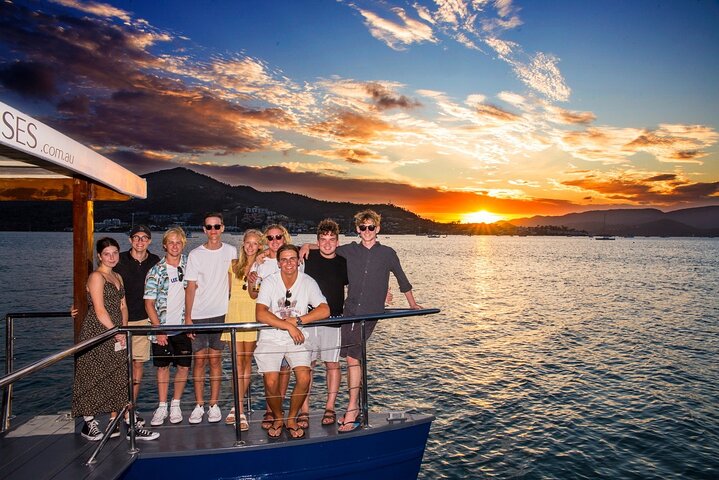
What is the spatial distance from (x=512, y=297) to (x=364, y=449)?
120 ft

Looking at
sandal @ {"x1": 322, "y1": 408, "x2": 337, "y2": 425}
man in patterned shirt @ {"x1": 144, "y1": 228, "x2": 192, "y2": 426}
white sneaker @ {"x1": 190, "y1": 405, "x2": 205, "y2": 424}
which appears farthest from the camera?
man in patterned shirt @ {"x1": 144, "y1": 228, "x2": 192, "y2": 426}

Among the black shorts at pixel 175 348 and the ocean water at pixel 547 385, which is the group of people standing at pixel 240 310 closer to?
the black shorts at pixel 175 348

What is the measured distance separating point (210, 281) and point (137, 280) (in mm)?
796

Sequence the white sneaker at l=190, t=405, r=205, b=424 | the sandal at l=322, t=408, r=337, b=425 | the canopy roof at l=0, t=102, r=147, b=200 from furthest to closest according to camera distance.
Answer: the white sneaker at l=190, t=405, r=205, b=424 < the sandal at l=322, t=408, r=337, b=425 < the canopy roof at l=0, t=102, r=147, b=200

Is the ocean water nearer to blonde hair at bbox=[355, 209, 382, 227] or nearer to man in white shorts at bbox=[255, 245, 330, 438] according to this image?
man in white shorts at bbox=[255, 245, 330, 438]

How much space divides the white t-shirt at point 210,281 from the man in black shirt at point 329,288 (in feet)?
3.60

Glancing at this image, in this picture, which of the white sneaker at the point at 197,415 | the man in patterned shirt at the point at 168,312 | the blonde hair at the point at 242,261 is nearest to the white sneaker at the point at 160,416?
the man in patterned shirt at the point at 168,312

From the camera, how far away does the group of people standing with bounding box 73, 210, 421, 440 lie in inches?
173

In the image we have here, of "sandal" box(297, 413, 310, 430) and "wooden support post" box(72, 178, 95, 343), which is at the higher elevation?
"wooden support post" box(72, 178, 95, 343)

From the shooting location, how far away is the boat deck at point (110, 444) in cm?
376

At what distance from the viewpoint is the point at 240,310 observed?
5.25m

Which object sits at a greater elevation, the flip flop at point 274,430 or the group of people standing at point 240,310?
the group of people standing at point 240,310

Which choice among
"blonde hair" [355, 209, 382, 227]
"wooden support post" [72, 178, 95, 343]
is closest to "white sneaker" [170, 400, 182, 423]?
"wooden support post" [72, 178, 95, 343]

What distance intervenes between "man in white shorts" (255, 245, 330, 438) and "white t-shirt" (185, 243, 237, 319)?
1.04 m
